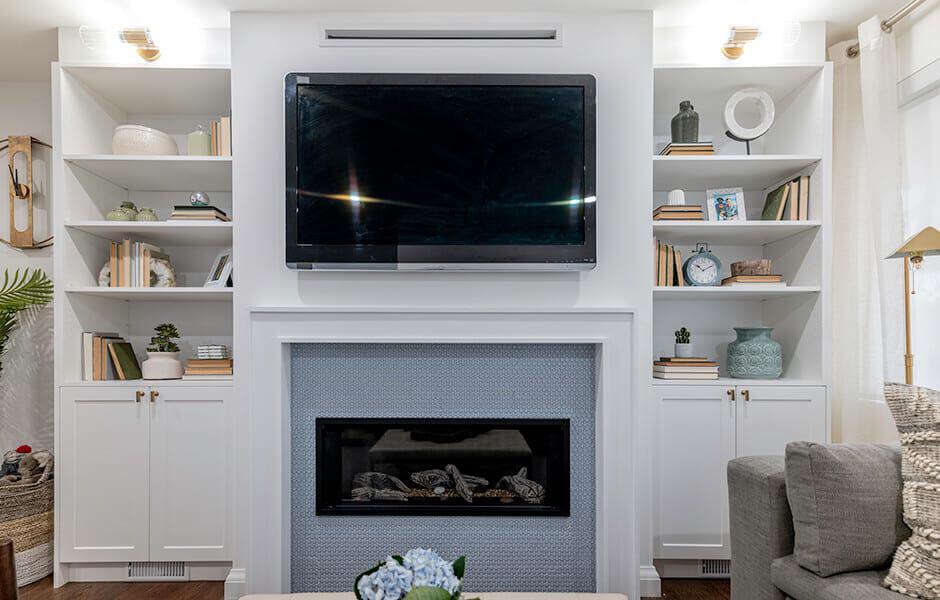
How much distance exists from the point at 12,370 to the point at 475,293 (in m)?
2.58

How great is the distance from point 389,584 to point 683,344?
2015 millimetres

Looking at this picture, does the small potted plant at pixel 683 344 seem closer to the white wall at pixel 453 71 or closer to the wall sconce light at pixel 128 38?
the white wall at pixel 453 71

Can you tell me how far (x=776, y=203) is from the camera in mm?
2789

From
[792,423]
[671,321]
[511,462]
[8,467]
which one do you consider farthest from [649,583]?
[8,467]

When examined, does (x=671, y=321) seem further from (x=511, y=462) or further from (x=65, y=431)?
(x=65, y=431)

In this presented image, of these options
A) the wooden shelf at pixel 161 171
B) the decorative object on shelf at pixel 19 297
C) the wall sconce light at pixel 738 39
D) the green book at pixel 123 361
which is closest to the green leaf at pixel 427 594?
the wooden shelf at pixel 161 171

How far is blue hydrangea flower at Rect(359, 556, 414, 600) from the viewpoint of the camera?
115 centimetres

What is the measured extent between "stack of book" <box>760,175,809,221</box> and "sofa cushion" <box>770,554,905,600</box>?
1.63 meters

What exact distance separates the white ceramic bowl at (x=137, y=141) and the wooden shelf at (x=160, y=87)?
0.72ft

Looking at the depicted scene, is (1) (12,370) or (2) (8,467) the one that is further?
(1) (12,370)

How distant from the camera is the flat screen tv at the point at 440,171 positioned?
8.22 ft

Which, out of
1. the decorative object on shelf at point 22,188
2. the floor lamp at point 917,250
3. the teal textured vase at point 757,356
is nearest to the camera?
the floor lamp at point 917,250

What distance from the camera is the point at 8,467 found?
276 centimetres

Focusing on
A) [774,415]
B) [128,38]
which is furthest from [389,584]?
[128,38]
